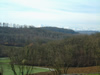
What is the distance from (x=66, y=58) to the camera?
24.4 m

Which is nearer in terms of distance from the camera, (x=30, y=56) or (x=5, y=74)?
(x=30, y=56)

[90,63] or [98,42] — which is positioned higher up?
[98,42]

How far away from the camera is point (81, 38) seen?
156 feet

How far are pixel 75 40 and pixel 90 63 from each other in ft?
25.4

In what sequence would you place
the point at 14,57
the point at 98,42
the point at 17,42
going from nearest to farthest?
the point at 14,57, the point at 98,42, the point at 17,42

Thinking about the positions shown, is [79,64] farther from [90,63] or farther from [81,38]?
[81,38]

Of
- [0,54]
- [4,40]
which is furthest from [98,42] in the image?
[4,40]

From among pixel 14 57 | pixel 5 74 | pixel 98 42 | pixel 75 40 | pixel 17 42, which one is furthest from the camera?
pixel 17 42

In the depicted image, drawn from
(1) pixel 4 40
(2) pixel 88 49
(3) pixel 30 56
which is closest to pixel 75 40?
(2) pixel 88 49

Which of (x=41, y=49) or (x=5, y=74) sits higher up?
(x=41, y=49)

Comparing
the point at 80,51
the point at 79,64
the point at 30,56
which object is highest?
the point at 30,56

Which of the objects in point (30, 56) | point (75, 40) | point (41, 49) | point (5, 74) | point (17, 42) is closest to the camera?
point (30, 56)

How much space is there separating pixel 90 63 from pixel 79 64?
3.21 m

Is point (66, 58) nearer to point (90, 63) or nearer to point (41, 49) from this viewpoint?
point (41, 49)
